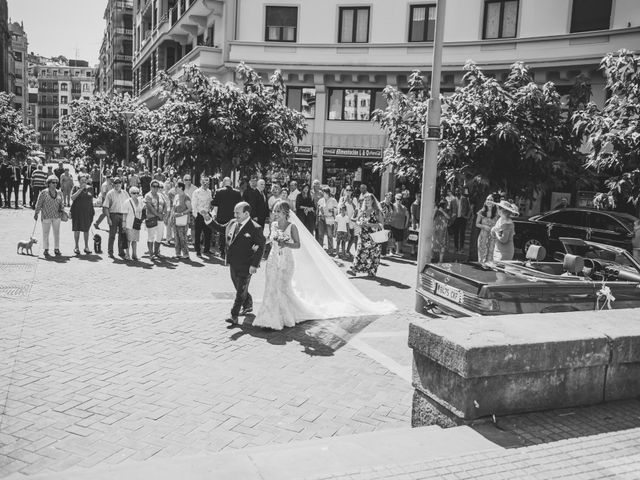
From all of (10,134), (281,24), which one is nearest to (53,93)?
(10,134)

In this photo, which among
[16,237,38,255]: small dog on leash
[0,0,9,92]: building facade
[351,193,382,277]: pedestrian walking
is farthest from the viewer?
[0,0,9,92]: building facade

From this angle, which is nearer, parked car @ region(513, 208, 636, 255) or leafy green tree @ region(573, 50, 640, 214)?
leafy green tree @ region(573, 50, 640, 214)

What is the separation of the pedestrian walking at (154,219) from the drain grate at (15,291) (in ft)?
13.1

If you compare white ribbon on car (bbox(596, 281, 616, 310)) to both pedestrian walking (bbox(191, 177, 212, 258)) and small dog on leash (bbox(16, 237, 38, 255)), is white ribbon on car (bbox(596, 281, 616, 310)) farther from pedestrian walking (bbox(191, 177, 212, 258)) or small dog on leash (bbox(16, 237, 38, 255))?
small dog on leash (bbox(16, 237, 38, 255))

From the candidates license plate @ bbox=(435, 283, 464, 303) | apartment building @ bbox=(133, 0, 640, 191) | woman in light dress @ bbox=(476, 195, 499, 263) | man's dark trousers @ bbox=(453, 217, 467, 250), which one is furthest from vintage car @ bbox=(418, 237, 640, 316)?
apartment building @ bbox=(133, 0, 640, 191)

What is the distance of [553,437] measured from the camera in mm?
4059

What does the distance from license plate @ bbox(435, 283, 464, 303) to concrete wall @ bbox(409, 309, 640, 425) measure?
Answer: 2678 millimetres

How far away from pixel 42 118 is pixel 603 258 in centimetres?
15188

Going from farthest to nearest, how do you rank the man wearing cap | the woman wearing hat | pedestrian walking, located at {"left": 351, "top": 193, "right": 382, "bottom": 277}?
the man wearing cap → the woman wearing hat → pedestrian walking, located at {"left": 351, "top": 193, "right": 382, "bottom": 277}

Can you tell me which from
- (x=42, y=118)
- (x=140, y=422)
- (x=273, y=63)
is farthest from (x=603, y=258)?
(x=42, y=118)

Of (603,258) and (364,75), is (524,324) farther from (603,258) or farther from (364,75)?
(364,75)

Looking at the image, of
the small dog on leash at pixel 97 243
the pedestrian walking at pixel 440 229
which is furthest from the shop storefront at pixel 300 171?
the small dog on leash at pixel 97 243

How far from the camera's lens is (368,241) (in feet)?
41.2

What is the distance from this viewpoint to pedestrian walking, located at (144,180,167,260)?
45.5ft
